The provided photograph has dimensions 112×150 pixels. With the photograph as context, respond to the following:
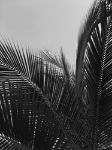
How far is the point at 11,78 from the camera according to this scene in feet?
13.4

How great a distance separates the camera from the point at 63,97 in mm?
3699

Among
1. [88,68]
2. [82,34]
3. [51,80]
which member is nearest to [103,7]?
[82,34]

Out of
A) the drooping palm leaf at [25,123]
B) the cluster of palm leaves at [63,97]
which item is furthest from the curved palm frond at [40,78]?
the drooping palm leaf at [25,123]

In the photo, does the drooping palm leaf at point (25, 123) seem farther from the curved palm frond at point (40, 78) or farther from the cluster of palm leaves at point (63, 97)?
the curved palm frond at point (40, 78)

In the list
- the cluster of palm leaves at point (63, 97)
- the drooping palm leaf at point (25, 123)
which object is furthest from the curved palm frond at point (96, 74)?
the drooping palm leaf at point (25, 123)

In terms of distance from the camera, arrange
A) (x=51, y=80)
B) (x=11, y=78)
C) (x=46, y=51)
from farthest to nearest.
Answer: (x=46, y=51) → (x=11, y=78) → (x=51, y=80)

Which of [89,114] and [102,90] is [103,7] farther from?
[89,114]

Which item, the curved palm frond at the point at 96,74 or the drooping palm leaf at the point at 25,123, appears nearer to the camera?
the drooping palm leaf at the point at 25,123

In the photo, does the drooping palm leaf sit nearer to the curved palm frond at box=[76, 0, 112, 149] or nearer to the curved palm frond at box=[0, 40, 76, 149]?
the curved palm frond at box=[0, 40, 76, 149]

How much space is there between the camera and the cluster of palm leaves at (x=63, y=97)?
10.1 feet

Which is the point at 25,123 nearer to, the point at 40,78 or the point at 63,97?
the point at 63,97

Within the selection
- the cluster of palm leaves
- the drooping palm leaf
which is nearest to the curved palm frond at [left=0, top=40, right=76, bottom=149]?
the cluster of palm leaves

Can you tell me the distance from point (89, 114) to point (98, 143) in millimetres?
307

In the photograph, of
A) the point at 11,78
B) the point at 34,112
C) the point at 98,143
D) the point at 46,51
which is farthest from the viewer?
the point at 46,51
